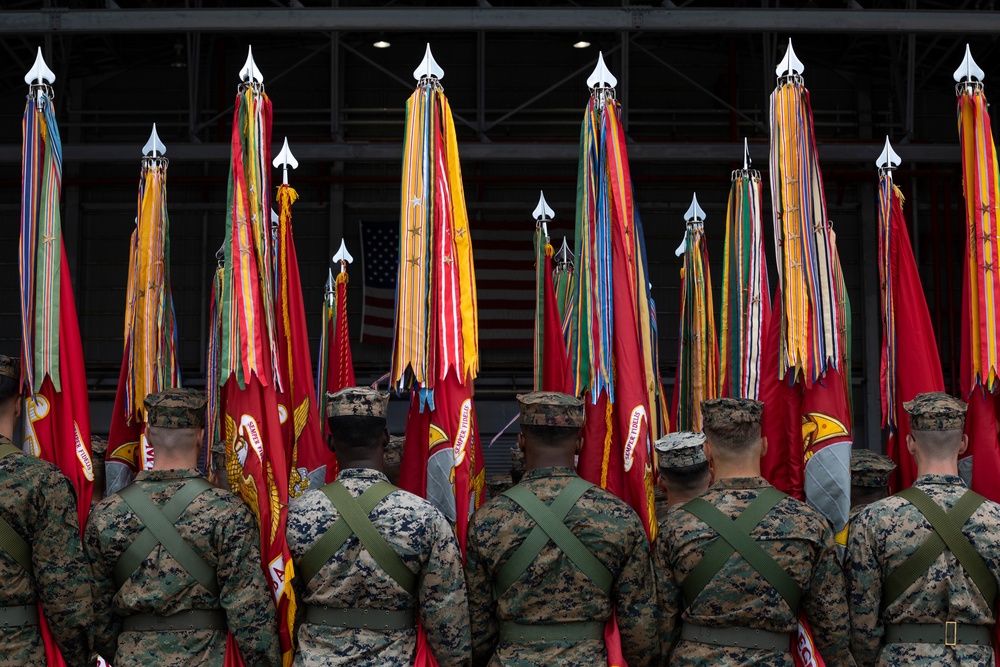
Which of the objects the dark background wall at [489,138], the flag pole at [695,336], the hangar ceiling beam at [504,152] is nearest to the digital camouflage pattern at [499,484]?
the flag pole at [695,336]

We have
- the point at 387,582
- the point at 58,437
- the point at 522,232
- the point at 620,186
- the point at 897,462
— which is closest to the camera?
the point at 387,582

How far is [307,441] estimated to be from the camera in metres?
5.50

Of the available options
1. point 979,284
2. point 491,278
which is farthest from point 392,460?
point 491,278

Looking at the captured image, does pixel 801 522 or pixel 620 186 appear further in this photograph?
pixel 620 186

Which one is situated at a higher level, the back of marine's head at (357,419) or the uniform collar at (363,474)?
the back of marine's head at (357,419)

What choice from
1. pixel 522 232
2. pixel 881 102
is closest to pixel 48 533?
pixel 522 232

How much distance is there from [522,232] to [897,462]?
9.50 meters

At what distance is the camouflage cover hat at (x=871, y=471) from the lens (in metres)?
4.24

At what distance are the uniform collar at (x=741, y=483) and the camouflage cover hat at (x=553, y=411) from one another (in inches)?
18.8

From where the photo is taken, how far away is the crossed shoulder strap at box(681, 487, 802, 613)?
3.37 metres

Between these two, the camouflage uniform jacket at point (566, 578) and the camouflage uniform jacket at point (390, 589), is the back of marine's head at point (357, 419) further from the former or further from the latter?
the camouflage uniform jacket at point (566, 578)

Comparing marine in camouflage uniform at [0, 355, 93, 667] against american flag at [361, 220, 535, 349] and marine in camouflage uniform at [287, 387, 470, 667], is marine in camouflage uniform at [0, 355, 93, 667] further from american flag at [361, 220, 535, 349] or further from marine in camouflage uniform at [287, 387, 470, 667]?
american flag at [361, 220, 535, 349]

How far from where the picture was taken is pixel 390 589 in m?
3.40

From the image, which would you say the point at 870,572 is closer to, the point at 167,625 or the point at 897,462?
the point at 897,462
